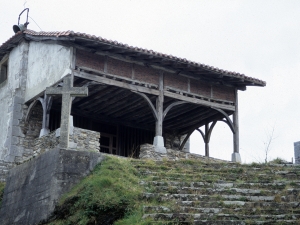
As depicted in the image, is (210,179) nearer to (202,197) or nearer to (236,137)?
(202,197)

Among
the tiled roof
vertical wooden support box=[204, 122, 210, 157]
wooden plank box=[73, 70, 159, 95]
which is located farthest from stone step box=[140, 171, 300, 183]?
vertical wooden support box=[204, 122, 210, 157]

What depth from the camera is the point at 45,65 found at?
19203 millimetres

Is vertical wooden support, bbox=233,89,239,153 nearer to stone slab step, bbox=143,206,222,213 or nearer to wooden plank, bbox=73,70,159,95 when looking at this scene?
wooden plank, bbox=73,70,159,95

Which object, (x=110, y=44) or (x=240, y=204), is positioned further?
(x=110, y=44)

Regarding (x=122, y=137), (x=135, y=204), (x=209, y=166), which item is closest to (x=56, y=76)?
(x=122, y=137)

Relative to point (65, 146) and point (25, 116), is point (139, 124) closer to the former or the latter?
point (25, 116)

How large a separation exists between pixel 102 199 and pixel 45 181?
1.99 metres

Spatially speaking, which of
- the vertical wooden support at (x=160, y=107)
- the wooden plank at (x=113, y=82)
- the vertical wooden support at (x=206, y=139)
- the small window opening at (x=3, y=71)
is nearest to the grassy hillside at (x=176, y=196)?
the wooden plank at (x=113, y=82)

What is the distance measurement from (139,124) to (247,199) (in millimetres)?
10578

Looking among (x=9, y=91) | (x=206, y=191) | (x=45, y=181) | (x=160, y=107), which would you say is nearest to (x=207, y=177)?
(x=206, y=191)

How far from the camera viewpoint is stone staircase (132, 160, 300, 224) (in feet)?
34.6

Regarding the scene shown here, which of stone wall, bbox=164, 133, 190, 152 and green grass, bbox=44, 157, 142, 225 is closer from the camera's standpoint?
green grass, bbox=44, 157, 142, 225

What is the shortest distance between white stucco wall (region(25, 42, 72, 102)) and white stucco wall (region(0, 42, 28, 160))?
349 millimetres

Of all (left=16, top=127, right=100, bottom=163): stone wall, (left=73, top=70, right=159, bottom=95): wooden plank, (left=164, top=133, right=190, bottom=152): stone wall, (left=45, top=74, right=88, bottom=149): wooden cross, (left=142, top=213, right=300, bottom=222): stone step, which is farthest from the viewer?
(left=164, top=133, right=190, bottom=152): stone wall
